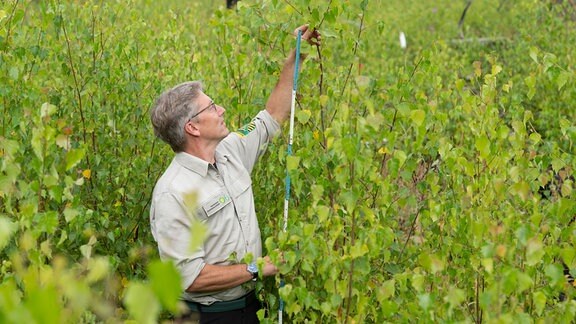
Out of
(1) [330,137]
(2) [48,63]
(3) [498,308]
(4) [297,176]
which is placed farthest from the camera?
Answer: (2) [48,63]

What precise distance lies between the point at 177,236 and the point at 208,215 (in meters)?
0.16

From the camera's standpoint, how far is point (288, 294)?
8.30 feet

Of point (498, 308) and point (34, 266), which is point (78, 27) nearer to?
point (34, 266)

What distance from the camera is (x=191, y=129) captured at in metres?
3.13

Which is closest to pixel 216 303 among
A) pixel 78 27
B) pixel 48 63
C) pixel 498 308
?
pixel 498 308

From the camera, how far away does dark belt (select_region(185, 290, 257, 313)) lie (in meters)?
3.11

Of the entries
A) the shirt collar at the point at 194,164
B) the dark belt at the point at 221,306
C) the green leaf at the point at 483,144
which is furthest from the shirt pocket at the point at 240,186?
the green leaf at the point at 483,144

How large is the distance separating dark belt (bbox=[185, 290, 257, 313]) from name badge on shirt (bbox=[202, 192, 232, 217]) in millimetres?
356

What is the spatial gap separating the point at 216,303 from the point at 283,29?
112 centimetres

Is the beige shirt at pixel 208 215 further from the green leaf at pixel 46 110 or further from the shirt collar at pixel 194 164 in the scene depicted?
the green leaf at pixel 46 110

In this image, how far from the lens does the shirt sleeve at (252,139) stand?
3348 mm

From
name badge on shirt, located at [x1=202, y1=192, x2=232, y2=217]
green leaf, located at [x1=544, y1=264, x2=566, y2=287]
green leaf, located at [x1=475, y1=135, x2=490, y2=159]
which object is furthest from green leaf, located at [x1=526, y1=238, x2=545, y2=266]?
name badge on shirt, located at [x1=202, y1=192, x2=232, y2=217]

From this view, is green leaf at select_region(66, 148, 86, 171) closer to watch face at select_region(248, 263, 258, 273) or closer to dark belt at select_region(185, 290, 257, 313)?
watch face at select_region(248, 263, 258, 273)

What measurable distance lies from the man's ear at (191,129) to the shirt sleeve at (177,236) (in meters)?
0.29
